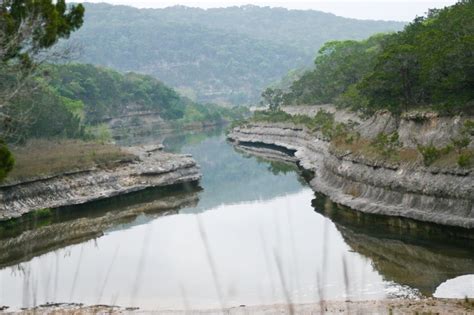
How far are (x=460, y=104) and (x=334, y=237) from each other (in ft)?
34.2

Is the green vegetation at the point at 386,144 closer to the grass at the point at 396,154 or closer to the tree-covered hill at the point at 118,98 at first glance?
the grass at the point at 396,154

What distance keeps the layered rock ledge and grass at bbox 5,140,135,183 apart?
1.82ft

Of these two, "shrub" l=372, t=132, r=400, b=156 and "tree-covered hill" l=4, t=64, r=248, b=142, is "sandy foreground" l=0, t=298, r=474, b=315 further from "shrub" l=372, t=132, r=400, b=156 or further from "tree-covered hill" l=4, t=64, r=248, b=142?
"tree-covered hill" l=4, t=64, r=248, b=142

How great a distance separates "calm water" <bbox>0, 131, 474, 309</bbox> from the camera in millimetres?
23109

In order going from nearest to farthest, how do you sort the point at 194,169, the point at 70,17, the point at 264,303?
Result: the point at 264,303
the point at 70,17
the point at 194,169

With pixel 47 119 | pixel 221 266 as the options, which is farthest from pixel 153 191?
pixel 221 266

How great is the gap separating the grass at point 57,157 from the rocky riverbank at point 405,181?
1850 centimetres

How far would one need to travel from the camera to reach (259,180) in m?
61.9

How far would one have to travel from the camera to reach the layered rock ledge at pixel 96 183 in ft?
134

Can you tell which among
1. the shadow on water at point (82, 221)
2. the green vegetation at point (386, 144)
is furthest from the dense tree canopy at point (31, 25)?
the green vegetation at point (386, 144)

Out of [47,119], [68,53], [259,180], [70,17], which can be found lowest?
[259,180]

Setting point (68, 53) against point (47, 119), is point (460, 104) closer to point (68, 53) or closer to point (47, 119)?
point (68, 53)

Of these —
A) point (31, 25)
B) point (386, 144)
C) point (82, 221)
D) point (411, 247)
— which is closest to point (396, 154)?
point (386, 144)

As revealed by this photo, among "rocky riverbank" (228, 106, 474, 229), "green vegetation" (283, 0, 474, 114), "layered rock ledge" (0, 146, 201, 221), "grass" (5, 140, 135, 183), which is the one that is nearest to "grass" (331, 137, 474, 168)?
"rocky riverbank" (228, 106, 474, 229)
